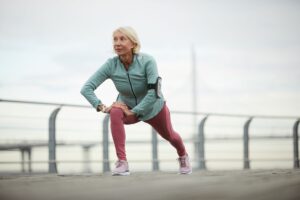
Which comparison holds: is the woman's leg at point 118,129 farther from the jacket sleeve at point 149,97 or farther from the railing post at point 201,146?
the railing post at point 201,146

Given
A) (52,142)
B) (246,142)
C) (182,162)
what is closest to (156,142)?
(246,142)

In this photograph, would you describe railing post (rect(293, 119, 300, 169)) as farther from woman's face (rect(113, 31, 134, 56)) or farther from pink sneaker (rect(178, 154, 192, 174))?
woman's face (rect(113, 31, 134, 56))

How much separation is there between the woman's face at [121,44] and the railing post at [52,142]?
2765mm

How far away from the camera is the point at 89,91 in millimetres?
4754

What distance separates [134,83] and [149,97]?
0.57ft

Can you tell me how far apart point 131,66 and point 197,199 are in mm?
2476

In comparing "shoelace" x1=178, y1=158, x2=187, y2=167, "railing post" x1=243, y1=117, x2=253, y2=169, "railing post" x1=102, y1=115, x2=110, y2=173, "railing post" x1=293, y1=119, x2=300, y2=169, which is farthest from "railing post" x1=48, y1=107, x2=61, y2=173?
"railing post" x1=293, y1=119, x2=300, y2=169

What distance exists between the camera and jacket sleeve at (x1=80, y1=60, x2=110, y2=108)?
4.70 metres

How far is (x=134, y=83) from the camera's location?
4613mm

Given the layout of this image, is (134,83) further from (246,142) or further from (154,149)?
(246,142)

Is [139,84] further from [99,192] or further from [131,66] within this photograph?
[99,192]

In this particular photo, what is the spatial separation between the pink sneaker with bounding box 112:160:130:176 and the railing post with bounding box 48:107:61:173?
8.58 ft

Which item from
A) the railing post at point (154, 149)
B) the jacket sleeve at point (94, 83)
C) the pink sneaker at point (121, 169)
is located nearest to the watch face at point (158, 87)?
the jacket sleeve at point (94, 83)

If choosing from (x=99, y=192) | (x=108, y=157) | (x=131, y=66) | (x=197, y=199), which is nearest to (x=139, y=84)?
(x=131, y=66)
